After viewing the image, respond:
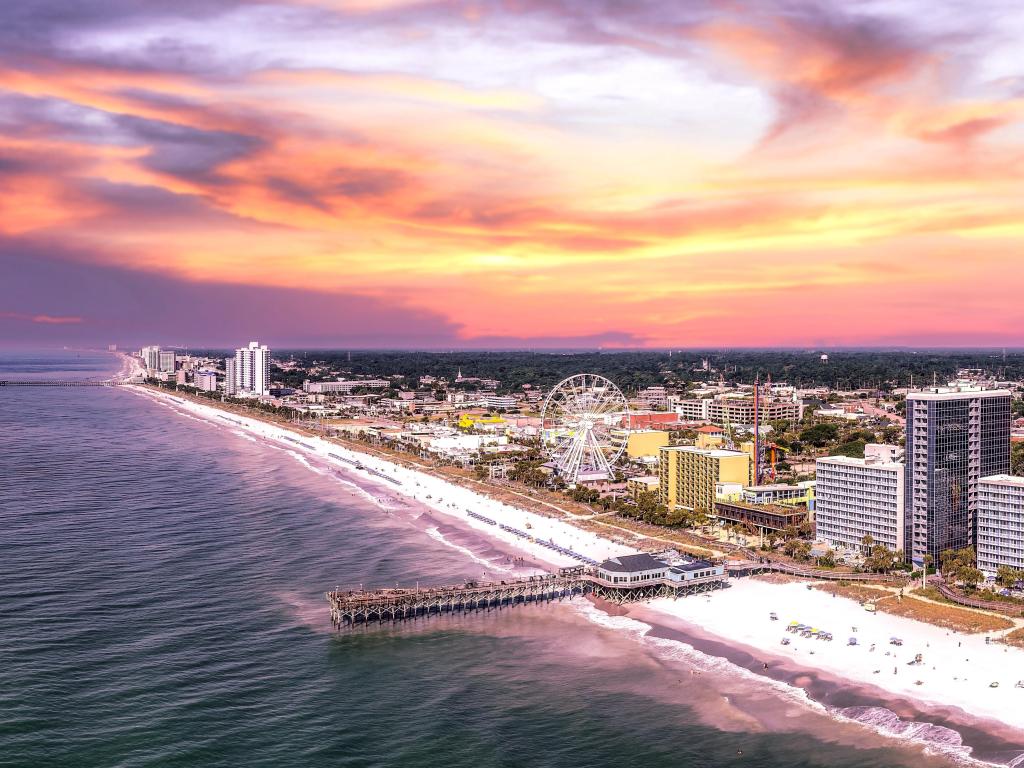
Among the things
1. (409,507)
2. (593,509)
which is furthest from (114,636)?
(593,509)

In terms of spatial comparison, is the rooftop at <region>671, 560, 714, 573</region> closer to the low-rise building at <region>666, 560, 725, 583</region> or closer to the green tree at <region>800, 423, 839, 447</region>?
the low-rise building at <region>666, 560, 725, 583</region>

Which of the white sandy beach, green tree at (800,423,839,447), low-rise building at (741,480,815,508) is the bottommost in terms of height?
the white sandy beach

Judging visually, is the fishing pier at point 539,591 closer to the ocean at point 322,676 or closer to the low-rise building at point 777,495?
the ocean at point 322,676

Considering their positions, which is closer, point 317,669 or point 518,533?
point 317,669

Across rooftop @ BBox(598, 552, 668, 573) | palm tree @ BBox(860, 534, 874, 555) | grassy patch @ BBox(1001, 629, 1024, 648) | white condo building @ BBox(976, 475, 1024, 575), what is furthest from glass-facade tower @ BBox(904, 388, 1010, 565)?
rooftop @ BBox(598, 552, 668, 573)

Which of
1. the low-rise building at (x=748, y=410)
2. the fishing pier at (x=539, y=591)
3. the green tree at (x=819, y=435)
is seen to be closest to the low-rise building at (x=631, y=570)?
the fishing pier at (x=539, y=591)

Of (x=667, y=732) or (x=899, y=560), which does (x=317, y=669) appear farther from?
(x=899, y=560)

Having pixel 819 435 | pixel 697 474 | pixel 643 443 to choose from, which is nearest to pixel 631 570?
pixel 697 474

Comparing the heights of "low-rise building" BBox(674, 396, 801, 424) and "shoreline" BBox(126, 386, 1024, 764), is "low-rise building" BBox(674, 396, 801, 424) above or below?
above
